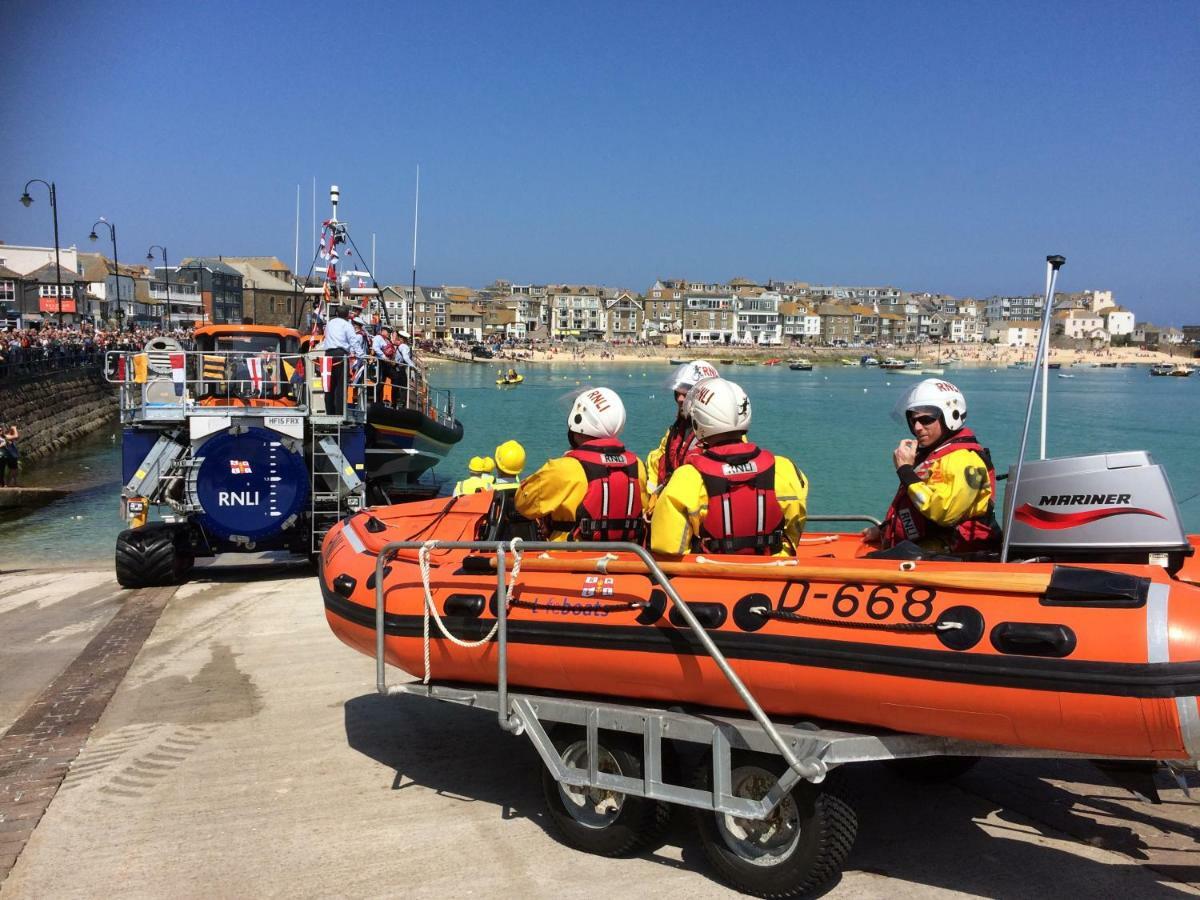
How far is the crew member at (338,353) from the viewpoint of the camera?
1098 centimetres

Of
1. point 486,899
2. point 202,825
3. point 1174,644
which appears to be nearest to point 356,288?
point 202,825

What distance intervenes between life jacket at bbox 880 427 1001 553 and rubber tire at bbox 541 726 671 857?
173cm

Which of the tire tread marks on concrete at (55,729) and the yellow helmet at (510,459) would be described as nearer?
the tire tread marks on concrete at (55,729)

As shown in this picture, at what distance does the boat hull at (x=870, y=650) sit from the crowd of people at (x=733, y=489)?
402 millimetres

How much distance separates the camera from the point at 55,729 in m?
6.10

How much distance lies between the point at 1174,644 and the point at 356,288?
14.3 metres

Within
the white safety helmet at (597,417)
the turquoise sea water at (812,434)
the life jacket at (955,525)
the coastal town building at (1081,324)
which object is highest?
the coastal town building at (1081,324)

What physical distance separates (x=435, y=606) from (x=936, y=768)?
2756mm

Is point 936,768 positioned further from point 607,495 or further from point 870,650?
point 607,495

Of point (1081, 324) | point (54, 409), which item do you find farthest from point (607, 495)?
point (1081, 324)

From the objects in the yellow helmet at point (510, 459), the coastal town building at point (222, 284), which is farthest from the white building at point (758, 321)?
the yellow helmet at point (510, 459)

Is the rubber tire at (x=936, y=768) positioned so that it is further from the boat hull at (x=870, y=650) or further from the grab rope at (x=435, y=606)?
the grab rope at (x=435, y=606)

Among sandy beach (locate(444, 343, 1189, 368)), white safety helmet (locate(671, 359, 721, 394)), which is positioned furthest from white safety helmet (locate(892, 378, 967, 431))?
sandy beach (locate(444, 343, 1189, 368))

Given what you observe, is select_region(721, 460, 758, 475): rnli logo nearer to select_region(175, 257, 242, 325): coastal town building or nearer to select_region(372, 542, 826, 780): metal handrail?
select_region(372, 542, 826, 780): metal handrail
